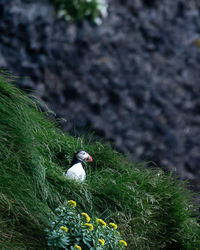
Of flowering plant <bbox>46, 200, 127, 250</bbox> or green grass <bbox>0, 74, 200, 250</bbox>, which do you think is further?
green grass <bbox>0, 74, 200, 250</bbox>

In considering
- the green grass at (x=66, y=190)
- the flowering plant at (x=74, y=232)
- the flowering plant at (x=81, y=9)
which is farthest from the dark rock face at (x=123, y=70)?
the flowering plant at (x=74, y=232)

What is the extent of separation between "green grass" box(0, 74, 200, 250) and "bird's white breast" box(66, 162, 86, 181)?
7 cm

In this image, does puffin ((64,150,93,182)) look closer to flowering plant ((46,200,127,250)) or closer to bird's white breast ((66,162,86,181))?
bird's white breast ((66,162,86,181))

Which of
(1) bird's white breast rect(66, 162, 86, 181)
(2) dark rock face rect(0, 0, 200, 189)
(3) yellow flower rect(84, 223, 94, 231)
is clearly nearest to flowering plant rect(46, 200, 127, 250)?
(3) yellow flower rect(84, 223, 94, 231)

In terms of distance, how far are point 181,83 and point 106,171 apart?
10.2ft

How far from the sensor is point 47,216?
135 inches

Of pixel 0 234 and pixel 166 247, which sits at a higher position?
pixel 0 234

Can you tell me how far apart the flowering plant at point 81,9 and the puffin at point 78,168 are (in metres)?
2.64

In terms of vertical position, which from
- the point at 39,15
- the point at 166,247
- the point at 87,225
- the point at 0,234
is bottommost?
the point at 166,247

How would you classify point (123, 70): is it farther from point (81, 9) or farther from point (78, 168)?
point (78, 168)

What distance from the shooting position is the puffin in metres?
4.04

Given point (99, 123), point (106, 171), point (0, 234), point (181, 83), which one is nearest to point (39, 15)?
point (99, 123)

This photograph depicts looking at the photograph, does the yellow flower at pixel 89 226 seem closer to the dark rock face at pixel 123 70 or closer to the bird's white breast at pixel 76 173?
the bird's white breast at pixel 76 173

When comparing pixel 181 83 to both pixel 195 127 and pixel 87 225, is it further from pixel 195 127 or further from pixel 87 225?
pixel 87 225
